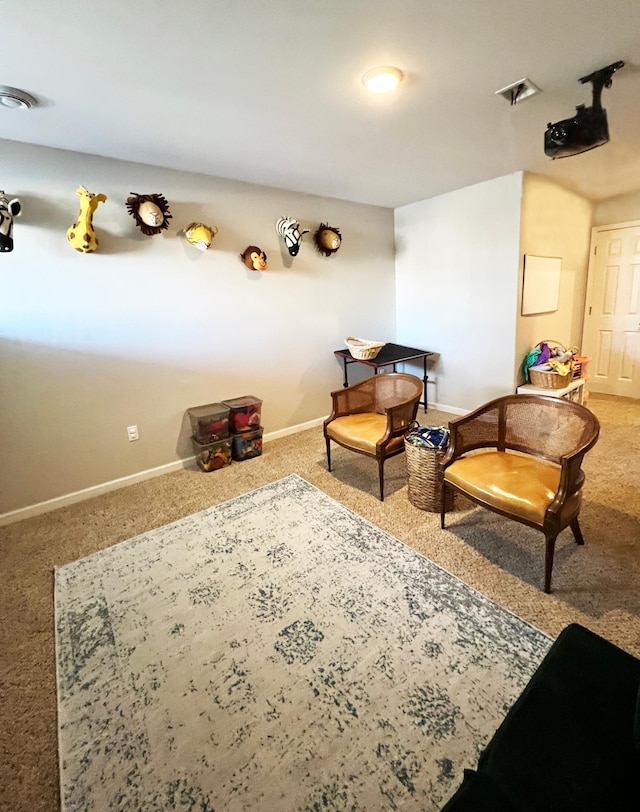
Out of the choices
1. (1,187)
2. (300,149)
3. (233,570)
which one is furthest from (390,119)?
(233,570)

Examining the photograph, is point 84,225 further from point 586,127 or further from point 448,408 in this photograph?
point 448,408

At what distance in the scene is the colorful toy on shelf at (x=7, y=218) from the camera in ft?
7.15

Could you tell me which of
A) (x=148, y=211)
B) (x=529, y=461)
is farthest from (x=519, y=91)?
(x=148, y=211)

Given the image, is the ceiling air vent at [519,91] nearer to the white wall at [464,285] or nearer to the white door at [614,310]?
the white wall at [464,285]

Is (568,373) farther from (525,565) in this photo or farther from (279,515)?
(279,515)

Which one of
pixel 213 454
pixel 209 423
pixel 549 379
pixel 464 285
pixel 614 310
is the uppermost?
pixel 464 285

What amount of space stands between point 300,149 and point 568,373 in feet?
9.82

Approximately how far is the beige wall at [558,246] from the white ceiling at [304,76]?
0.65 m

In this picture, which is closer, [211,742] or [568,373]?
[211,742]

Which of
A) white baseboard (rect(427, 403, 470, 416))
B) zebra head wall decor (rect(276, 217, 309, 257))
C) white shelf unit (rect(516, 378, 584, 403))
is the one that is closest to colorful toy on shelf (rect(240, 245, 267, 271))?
zebra head wall decor (rect(276, 217, 309, 257))

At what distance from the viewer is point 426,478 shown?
2.42m

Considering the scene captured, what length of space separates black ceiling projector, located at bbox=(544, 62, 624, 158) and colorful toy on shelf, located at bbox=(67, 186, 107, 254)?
265 cm

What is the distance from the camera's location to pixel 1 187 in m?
2.28

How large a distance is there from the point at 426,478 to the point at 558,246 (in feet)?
10.3
